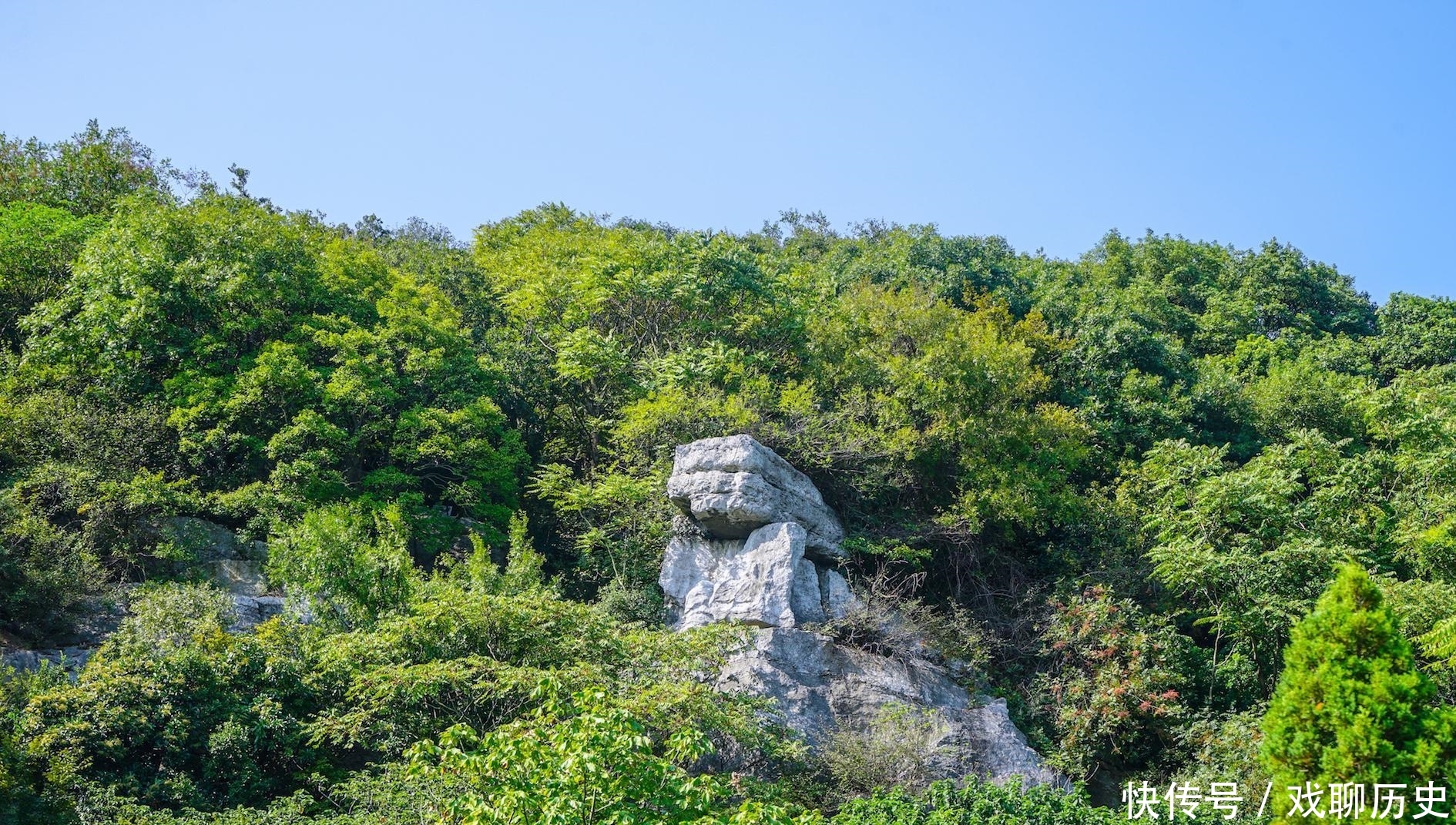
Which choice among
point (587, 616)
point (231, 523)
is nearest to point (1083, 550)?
point (587, 616)

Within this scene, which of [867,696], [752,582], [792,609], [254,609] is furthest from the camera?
[752,582]

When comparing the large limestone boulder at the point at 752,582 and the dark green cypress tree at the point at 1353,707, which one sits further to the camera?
the large limestone boulder at the point at 752,582

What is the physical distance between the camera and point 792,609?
55.2ft

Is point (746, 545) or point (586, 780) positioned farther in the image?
point (746, 545)

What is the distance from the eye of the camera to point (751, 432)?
1881 cm

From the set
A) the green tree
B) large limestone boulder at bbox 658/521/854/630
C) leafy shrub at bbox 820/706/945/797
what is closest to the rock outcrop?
large limestone boulder at bbox 658/521/854/630

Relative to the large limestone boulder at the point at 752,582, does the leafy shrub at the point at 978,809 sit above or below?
below

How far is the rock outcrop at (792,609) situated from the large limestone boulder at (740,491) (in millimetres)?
19

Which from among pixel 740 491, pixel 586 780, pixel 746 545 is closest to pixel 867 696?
pixel 746 545

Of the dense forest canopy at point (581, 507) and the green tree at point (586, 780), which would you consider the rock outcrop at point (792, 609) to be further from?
the green tree at point (586, 780)

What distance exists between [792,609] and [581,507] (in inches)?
169

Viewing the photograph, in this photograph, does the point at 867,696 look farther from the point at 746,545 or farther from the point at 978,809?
the point at 978,809

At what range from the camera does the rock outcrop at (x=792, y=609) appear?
605 inches

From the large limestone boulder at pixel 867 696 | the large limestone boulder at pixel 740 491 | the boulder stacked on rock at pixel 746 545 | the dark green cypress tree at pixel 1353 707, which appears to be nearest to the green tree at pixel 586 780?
the dark green cypress tree at pixel 1353 707
